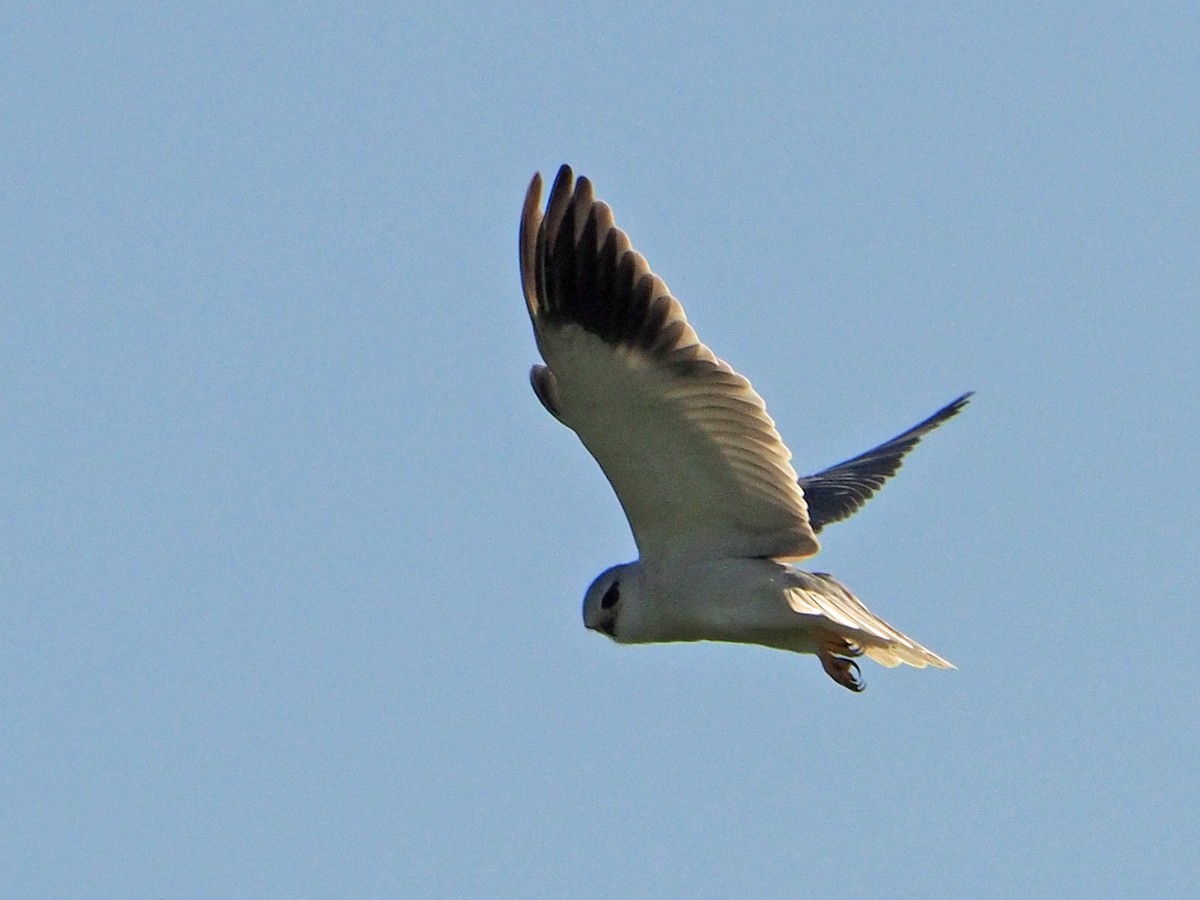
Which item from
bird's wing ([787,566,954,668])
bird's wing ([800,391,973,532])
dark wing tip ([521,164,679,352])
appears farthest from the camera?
bird's wing ([800,391,973,532])

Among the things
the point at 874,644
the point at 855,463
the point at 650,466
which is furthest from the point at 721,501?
the point at 855,463

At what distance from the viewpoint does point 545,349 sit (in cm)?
852

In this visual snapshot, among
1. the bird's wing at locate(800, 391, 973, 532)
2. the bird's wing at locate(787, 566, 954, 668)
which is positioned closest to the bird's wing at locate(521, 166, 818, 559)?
the bird's wing at locate(787, 566, 954, 668)

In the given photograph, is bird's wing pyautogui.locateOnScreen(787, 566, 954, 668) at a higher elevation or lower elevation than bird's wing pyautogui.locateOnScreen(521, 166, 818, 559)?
lower

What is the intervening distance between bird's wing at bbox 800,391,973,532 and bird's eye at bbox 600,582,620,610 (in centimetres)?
149

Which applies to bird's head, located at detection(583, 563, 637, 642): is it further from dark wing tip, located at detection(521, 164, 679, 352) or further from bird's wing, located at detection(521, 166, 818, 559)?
dark wing tip, located at detection(521, 164, 679, 352)

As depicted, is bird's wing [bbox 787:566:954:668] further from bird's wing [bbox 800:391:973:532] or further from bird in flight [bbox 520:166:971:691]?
bird's wing [bbox 800:391:973:532]

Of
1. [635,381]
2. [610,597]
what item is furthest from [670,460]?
[610,597]

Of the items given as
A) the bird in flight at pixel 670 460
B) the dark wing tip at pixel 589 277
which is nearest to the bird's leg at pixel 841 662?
the bird in flight at pixel 670 460

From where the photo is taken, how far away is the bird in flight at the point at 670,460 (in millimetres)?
8492

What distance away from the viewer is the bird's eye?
943 cm

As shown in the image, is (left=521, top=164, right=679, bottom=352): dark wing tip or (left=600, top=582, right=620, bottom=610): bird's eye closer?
(left=521, top=164, right=679, bottom=352): dark wing tip

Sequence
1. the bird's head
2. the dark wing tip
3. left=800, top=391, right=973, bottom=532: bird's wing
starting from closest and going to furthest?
the dark wing tip < the bird's head < left=800, top=391, right=973, bottom=532: bird's wing

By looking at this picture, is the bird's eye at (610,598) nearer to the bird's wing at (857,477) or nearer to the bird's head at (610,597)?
the bird's head at (610,597)
